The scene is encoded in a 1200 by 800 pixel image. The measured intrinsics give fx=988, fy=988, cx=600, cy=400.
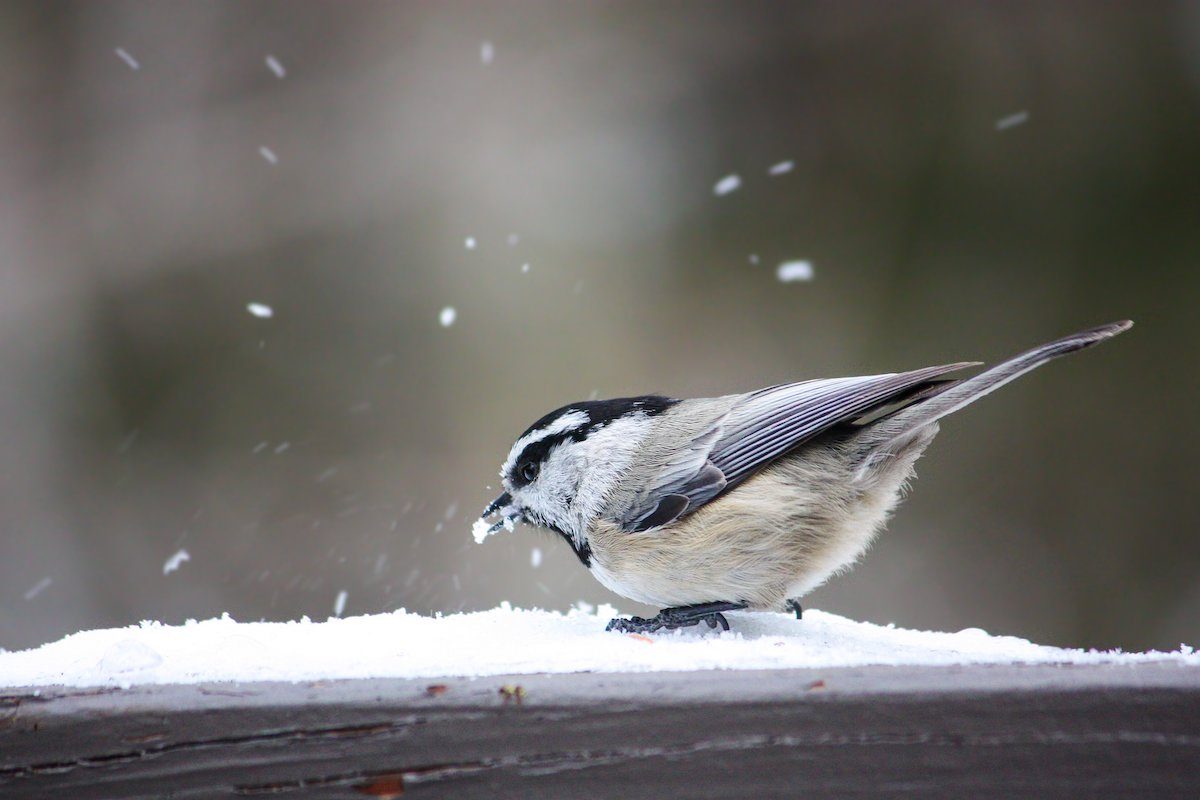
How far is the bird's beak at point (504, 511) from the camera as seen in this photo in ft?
5.38

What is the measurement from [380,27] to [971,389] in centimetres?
213


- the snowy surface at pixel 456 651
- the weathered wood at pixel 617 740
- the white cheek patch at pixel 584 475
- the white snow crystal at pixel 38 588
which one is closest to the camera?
the weathered wood at pixel 617 740

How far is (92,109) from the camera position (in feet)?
8.82

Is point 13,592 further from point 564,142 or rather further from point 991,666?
point 991,666

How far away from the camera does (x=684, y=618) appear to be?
1.41 meters

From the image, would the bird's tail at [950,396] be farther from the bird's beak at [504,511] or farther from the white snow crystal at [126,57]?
the white snow crystal at [126,57]

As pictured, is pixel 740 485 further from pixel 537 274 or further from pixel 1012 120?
pixel 1012 120

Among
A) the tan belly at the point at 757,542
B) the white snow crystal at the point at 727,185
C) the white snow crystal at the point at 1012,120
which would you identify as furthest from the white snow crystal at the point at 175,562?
the white snow crystal at the point at 1012,120

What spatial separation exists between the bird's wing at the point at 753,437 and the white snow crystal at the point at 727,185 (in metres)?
1.42

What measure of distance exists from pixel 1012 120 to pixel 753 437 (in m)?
1.72

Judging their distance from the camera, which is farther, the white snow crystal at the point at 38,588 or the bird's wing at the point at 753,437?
the white snow crystal at the point at 38,588

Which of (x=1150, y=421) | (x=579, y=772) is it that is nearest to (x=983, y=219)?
(x=1150, y=421)

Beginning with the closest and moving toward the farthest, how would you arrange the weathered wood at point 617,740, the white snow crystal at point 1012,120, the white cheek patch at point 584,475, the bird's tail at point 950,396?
the weathered wood at point 617,740
the bird's tail at point 950,396
the white cheek patch at point 584,475
the white snow crystal at point 1012,120

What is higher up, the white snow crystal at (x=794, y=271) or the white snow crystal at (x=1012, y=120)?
the white snow crystal at (x=1012, y=120)
